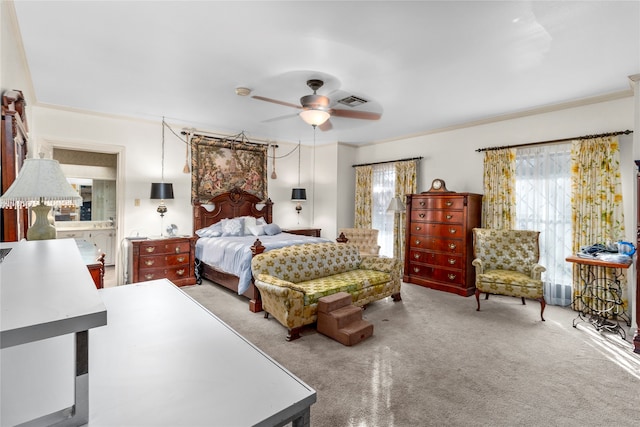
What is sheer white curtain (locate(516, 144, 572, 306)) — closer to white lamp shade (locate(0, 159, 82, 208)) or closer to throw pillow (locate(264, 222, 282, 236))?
throw pillow (locate(264, 222, 282, 236))

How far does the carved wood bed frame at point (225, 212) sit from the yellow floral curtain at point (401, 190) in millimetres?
2594

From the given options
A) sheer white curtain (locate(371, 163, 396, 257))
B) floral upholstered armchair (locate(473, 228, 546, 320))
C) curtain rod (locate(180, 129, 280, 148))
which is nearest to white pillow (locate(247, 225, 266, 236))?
curtain rod (locate(180, 129, 280, 148))

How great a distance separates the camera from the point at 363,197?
22.5ft

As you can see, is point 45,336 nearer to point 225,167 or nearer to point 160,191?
point 160,191

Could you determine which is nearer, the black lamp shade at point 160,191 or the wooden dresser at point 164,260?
the wooden dresser at point 164,260

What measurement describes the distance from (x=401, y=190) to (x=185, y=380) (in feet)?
18.7

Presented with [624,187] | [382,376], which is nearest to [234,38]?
[382,376]

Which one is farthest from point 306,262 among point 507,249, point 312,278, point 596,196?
point 596,196

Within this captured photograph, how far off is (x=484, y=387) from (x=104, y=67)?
454 centimetres

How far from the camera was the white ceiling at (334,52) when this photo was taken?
2.30 metres

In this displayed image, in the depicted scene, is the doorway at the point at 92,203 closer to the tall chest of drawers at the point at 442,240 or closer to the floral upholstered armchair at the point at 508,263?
the tall chest of drawers at the point at 442,240

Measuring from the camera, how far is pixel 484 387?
7.91 ft

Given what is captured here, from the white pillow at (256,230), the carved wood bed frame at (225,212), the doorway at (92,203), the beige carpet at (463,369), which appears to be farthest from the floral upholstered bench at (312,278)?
the doorway at (92,203)

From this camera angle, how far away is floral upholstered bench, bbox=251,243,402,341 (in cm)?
323
